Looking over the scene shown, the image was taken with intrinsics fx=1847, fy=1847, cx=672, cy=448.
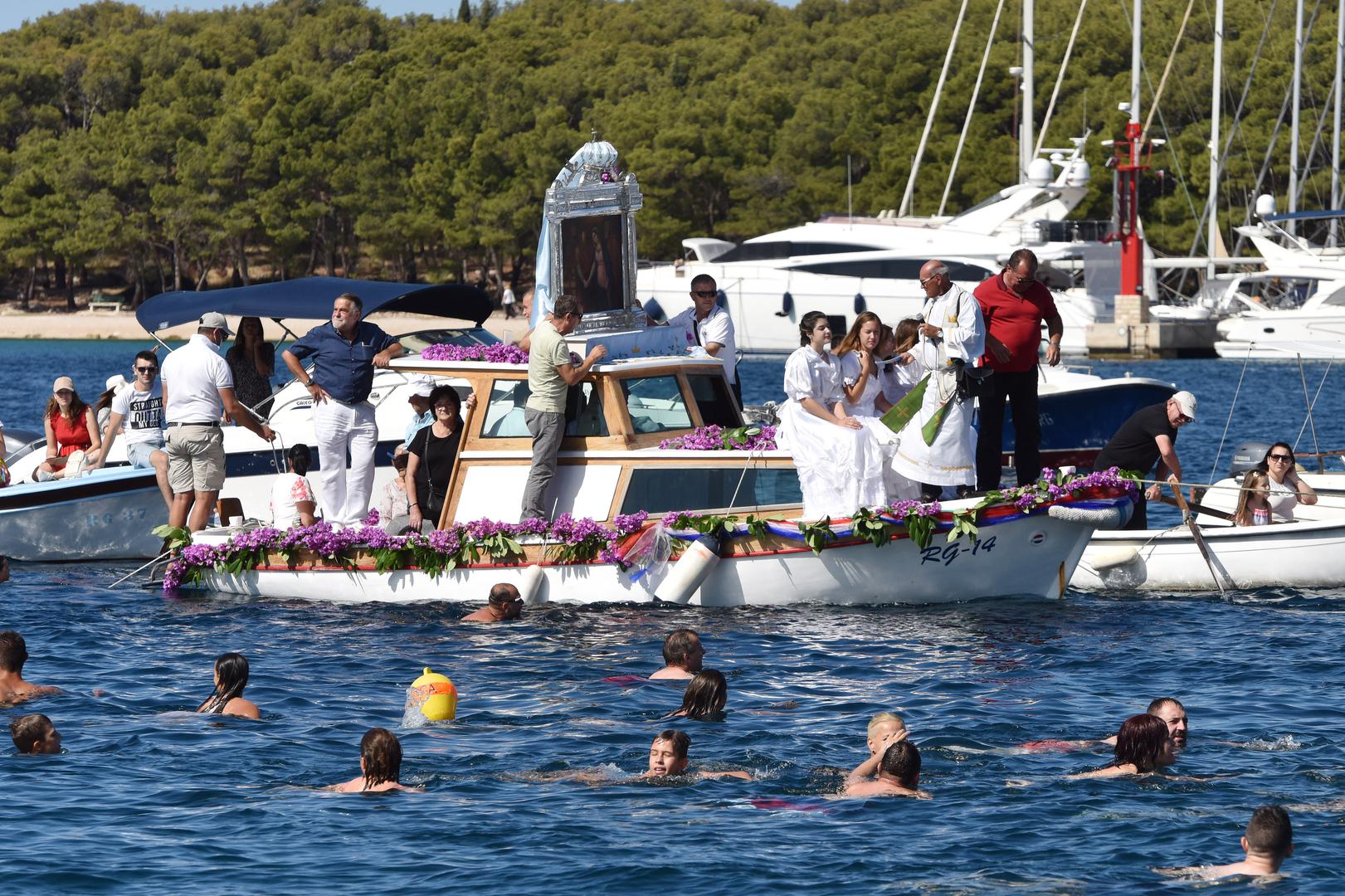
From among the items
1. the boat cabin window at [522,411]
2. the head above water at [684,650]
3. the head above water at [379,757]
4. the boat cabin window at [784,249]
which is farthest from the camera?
the boat cabin window at [784,249]

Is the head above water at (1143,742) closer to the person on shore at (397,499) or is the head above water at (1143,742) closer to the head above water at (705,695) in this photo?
the head above water at (705,695)

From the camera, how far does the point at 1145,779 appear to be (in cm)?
1143

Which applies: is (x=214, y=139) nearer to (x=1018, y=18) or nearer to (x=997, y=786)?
(x=1018, y=18)

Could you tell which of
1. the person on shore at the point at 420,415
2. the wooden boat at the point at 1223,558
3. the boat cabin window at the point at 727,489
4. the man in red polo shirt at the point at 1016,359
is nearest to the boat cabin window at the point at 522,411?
the person on shore at the point at 420,415

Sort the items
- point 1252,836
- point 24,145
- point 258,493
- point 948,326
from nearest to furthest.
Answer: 1. point 1252,836
2. point 948,326
3. point 258,493
4. point 24,145

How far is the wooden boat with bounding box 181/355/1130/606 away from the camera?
52.4 feet

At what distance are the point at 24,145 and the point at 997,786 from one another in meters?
88.6

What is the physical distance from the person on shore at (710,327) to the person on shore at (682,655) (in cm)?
511

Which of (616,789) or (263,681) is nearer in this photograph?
(616,789)

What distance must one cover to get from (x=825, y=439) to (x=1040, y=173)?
48.7 metres

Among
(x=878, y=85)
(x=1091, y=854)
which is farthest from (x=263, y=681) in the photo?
(x=878, y=85)

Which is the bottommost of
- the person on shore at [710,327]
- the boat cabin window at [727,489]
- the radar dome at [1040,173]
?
the boat cabin window at [727,489]

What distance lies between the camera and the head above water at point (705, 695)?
41.6ft

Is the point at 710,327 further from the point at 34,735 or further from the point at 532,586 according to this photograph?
the point at 34,735
